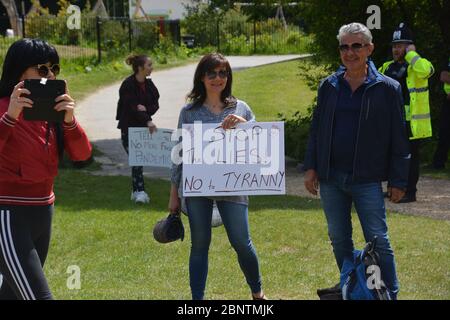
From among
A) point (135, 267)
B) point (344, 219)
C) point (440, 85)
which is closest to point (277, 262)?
point (135, 267)

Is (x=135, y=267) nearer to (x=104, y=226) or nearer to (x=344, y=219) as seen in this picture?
(x=104, y=226)

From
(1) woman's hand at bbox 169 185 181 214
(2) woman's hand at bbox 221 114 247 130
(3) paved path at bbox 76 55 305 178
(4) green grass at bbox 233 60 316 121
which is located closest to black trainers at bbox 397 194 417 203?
(3) paved path at bbox 76 55 305 178

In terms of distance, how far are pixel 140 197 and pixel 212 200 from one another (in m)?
4.86

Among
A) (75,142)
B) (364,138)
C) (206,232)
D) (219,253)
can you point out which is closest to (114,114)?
(219,253)

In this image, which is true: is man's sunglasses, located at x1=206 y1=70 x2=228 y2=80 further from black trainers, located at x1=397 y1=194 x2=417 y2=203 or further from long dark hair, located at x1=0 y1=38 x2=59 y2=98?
black trainers, located at x1=397 y1=194 x2=417 y2=203

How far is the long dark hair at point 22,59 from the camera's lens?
16.0ft

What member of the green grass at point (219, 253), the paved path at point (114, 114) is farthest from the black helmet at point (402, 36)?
the paved path at point (114, 114)

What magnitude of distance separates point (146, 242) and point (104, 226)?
0.90m

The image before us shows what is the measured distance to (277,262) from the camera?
26.3ft

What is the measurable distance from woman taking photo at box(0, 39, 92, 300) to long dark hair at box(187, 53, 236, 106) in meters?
1.34

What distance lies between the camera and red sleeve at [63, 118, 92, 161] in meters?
4.97

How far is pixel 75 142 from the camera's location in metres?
5.01

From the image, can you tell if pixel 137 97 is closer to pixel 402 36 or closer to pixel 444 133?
pixel 402 36

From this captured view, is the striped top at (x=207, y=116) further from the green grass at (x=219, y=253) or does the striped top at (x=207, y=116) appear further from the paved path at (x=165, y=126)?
the paved path at (x=165, y=126)
